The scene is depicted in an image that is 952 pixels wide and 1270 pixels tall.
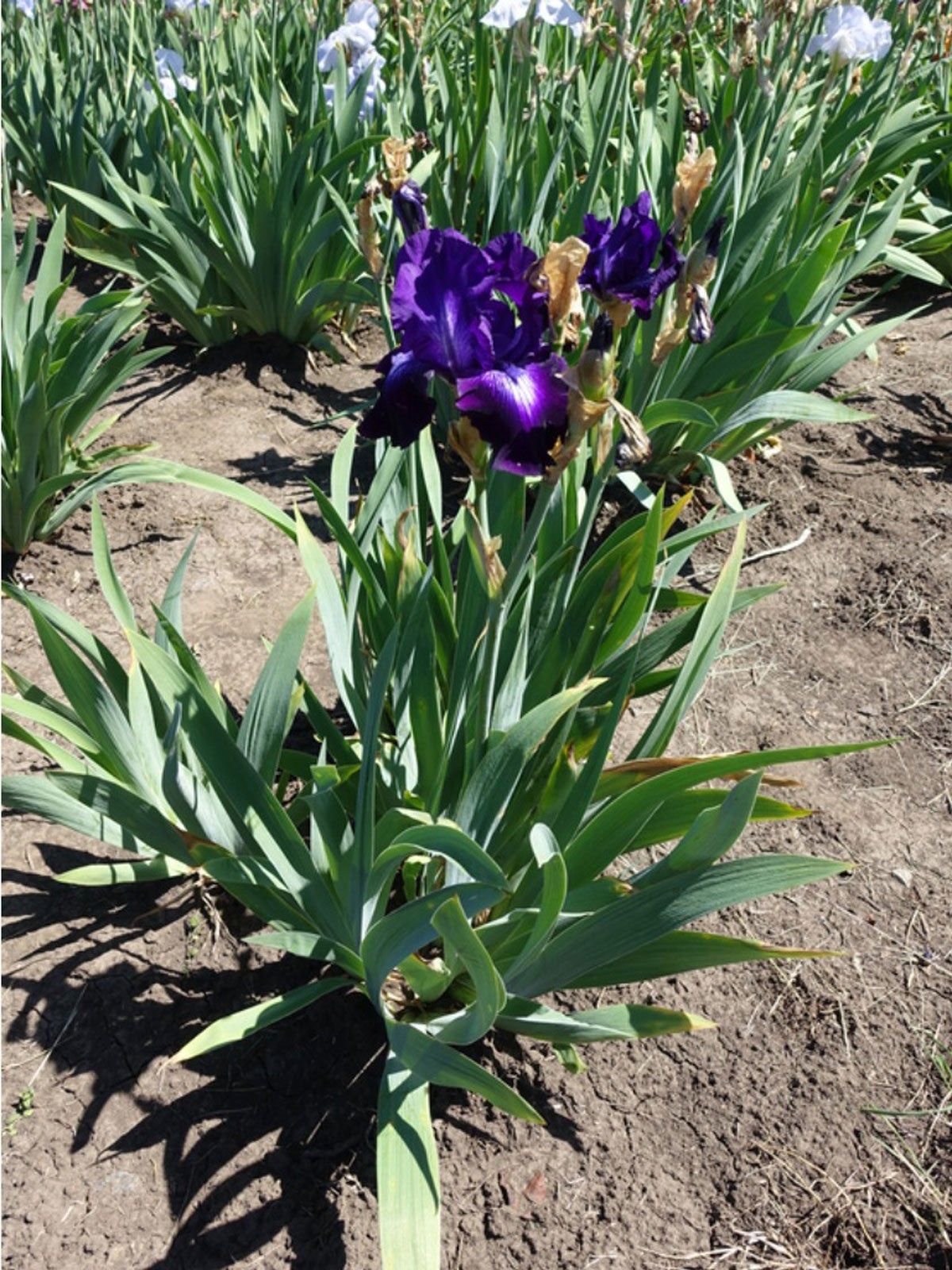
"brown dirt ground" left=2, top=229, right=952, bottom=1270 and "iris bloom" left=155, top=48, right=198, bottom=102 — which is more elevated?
"iris bloom" left=155, top=48, right=198, bottom=102

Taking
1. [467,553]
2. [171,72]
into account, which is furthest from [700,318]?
[171,72]

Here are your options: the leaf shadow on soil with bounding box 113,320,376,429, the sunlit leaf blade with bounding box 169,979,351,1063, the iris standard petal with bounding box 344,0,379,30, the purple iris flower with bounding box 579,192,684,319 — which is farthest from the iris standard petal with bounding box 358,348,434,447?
the iris standard petal with bounding box 344,0,379,30

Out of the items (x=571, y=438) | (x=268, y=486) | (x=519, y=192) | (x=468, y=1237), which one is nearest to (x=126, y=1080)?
(x=468, y=1237)

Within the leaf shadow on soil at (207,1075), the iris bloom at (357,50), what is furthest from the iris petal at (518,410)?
the iris bloom at (357,50)

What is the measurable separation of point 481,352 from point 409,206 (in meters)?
0.45

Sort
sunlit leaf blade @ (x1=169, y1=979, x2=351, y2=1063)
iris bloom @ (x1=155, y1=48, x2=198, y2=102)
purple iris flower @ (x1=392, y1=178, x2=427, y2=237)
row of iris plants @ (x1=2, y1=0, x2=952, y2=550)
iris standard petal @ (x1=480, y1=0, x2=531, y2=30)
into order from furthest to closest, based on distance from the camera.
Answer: iris bloom @ (x1=155, y1=48, x2=198, y2=102), iris standard petal @ (x1=480, y1=0, x2=531, y2=30), row of iris plants @ (x1=2, y1=0, x2=952, y2=550), purple iris flower @ (x1=392, y1=178, x2=427, y2=237), sunlit leaf blade @ (x1=169, y1=979, x2=351, y2=1063)

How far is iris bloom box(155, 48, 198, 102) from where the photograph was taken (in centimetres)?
414

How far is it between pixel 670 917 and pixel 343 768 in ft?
1.92

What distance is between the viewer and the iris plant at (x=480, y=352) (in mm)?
1131

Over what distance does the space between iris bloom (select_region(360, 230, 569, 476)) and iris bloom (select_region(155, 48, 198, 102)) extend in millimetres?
3559

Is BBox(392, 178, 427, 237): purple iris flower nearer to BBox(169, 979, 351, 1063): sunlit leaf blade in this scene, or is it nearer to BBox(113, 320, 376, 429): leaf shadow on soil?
BBox(169, 979, 351, 1063): sunlit leaf blade

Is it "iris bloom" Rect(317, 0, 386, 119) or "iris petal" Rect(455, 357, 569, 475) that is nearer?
"iris petal" Rect(455, 357, 569, 475)

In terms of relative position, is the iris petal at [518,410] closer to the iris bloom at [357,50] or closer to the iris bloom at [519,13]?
the iris bloom at [519,13]

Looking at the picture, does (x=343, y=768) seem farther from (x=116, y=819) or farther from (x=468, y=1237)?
(x=468, y=1237)
